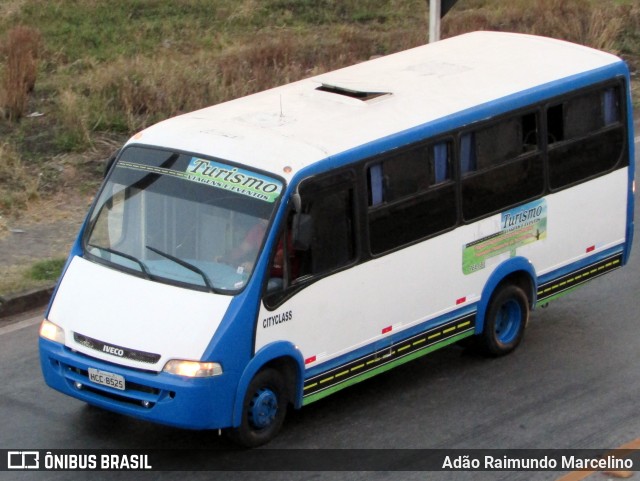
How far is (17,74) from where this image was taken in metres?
17.0

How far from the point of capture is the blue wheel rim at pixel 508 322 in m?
10.9

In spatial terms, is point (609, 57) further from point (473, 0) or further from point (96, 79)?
point (473, 0)

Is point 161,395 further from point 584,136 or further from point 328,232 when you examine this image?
point 584,136

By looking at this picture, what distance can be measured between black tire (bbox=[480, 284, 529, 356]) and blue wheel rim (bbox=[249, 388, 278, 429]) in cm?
239

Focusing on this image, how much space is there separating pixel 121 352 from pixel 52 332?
700 millimetres

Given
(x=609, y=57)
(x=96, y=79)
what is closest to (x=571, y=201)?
(x=609, y=57)

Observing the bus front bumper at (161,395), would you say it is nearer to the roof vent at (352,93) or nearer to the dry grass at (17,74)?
the roof vent at (352,93)

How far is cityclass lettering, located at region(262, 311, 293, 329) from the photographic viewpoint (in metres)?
8.63

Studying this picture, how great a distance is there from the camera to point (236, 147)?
903 centimetres

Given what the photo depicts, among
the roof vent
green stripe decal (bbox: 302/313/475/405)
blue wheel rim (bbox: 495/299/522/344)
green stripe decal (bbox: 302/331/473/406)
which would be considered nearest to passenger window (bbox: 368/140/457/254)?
the roof vent

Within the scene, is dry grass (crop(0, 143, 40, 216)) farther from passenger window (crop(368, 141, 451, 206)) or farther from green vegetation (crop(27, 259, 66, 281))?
passenger window (crop(368, 141, 451, 206))

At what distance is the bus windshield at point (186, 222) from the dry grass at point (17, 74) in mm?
7897

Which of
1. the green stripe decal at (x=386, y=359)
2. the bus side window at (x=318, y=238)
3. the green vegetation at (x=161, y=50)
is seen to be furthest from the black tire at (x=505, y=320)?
the green vegetation at (x=161, y=50)

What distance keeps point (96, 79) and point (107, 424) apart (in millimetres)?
9404
